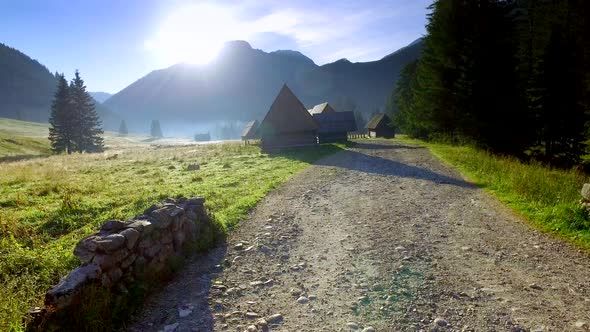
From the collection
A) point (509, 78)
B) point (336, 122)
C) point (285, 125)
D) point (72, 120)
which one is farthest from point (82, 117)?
point (509, 78)

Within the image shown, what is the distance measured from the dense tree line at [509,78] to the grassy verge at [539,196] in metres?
10.6

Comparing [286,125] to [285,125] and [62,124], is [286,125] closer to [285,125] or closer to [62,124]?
[285,125]

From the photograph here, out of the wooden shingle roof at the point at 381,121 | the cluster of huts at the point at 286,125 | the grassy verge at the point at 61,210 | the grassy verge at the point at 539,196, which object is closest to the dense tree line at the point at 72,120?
the cluster of huts at the point at 286,125

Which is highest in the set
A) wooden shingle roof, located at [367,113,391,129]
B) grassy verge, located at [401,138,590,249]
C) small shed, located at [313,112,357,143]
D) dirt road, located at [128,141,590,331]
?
wooden shingle roof, located at [367,113,391,129]

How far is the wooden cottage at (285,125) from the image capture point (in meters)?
37.2

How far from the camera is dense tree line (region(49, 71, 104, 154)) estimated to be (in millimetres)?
55062

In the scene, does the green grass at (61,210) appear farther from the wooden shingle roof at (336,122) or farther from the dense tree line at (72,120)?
the dense tree line at (72,120)

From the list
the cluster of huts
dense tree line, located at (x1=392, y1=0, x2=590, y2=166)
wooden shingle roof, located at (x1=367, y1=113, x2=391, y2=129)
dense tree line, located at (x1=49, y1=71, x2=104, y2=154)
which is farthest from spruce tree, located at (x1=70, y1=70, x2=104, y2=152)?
dense tree line, located at (x1=392, y1=0, x2=590, y2=166)

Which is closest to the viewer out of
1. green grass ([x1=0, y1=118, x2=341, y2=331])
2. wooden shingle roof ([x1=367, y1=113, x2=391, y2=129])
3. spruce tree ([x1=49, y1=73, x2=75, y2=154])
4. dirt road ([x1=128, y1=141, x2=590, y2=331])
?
dirt road ([x1=128, y1=141, x2=590, y2=331])

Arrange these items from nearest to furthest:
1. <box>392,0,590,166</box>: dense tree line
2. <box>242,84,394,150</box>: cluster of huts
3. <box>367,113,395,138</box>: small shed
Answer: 1. <box>392,0,590,166</box>: dense tree line
2. <box>242,84,394,150</box>: cluster of huts
3. <box>367,113,395,138</box>: small shed

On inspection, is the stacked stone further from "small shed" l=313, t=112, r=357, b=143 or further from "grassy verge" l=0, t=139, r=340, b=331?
"small shed" l=313, t=112, r=357, b=143

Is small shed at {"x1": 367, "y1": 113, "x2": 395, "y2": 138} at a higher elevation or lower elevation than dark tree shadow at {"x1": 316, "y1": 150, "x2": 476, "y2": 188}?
higher

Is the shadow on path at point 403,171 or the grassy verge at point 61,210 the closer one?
the grassy verge at point 61,210

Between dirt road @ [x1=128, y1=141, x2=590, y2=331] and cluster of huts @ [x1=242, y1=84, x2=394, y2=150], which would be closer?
dirt road @ [x1=128, y1=141, x2=590, y2=331]
